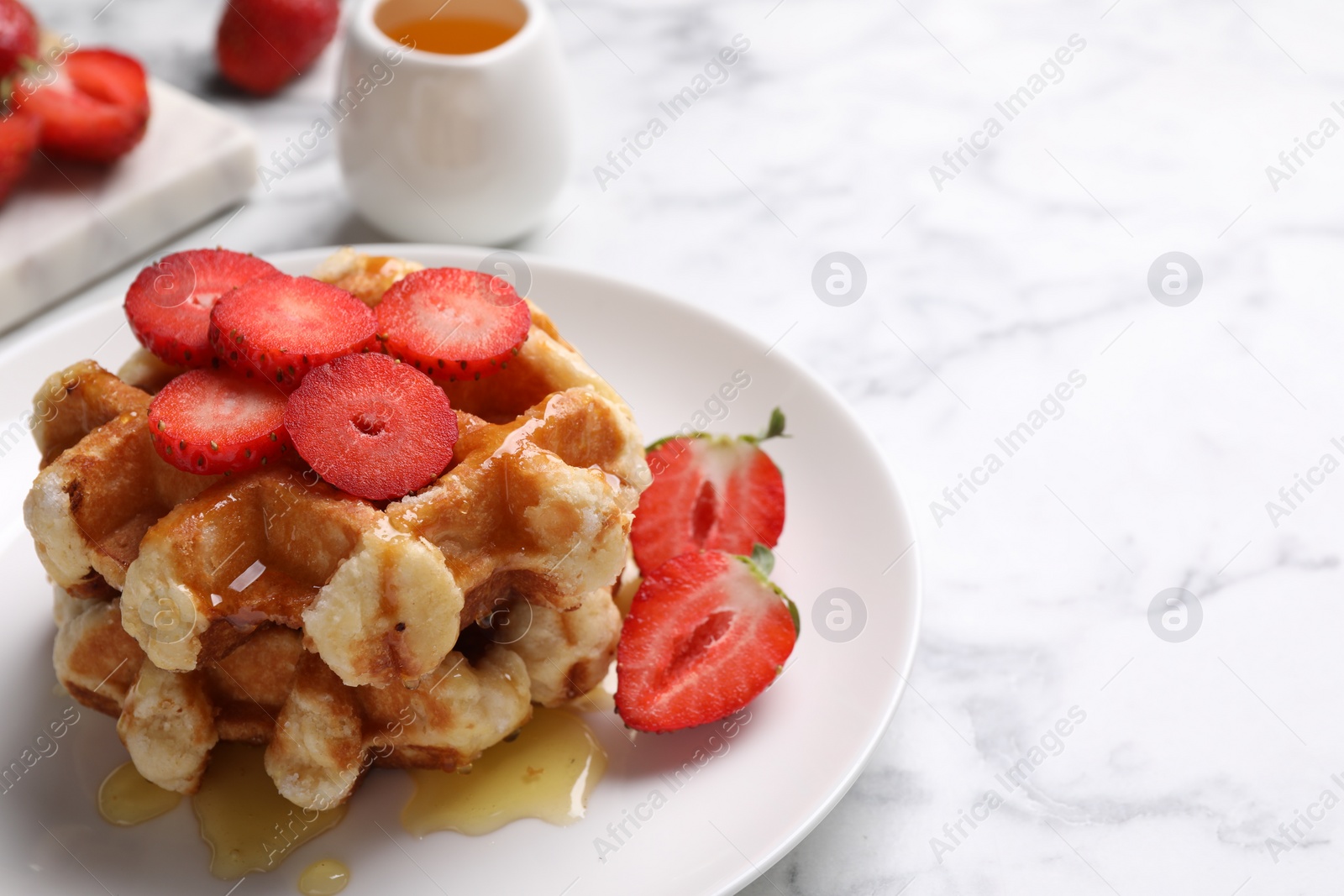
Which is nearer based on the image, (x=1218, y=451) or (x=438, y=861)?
(x=438, y=861)

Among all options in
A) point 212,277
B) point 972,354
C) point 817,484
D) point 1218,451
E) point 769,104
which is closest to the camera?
point 212,277

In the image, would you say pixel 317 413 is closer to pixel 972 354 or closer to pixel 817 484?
pixel 817 484

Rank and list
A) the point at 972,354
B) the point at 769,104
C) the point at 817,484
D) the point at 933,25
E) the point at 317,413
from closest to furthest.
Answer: the point at 317,413 < the point at 817,484 < the point at 972,354 < the point at 769,104 < the point at 933,25

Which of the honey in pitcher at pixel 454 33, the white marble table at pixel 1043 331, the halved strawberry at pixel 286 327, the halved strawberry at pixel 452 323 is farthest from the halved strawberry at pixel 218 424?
the honey in pitcher at pixel 454 33

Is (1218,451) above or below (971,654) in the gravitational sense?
above

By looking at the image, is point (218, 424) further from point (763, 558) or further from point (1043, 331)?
point (1043, 331)

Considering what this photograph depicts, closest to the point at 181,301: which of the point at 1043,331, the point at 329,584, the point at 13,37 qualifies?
the point at 329,584

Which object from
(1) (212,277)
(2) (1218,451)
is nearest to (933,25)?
(2) (1218,451)

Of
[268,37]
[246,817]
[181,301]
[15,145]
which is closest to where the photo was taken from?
[246,817]
